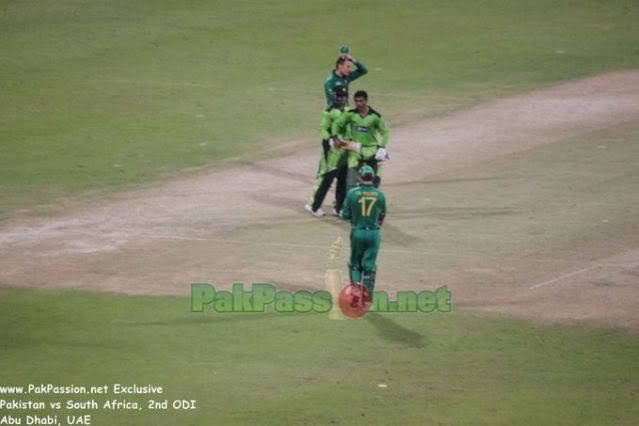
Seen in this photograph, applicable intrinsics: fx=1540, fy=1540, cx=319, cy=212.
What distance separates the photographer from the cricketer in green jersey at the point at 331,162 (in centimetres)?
2497

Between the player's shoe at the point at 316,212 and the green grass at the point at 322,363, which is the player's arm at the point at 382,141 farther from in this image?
the green grass at the point at 322,363

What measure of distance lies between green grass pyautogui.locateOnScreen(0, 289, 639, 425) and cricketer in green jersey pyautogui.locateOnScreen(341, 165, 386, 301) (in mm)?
739

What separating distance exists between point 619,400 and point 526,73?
68.1ft

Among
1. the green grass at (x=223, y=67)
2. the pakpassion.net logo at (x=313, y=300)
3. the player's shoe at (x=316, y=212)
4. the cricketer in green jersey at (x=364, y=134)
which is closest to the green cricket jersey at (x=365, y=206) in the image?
the pakpassion.net logo at (x=313, y=300)

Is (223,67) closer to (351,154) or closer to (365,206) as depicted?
(351,154)

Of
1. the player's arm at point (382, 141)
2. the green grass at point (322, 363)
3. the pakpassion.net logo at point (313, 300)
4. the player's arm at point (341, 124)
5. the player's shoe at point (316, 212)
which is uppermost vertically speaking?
the player's arm at point (341, 124)

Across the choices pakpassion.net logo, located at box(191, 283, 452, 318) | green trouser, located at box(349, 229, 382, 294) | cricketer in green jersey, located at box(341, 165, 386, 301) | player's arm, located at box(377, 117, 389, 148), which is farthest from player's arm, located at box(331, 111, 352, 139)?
green trouser, located at box(349, 229, 382, 294)

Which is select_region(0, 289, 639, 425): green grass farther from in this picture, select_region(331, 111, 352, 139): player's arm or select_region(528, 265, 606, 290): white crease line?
select_region(331, 111, 352, 139): player's arm

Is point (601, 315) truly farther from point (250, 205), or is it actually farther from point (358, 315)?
point (250, 205)

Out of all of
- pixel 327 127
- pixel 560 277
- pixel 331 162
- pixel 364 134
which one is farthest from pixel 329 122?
pixel 560 277

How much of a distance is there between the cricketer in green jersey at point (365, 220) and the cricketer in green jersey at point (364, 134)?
377 centimetres

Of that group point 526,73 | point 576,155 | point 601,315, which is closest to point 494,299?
point 601,315

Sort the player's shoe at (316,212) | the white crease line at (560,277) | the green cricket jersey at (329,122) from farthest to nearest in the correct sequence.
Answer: the player's shoe at (316,212) < the green cricket jersey at (329,122) < the white crease line at (560,277)

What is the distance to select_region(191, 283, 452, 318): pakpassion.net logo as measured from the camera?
20.5m
